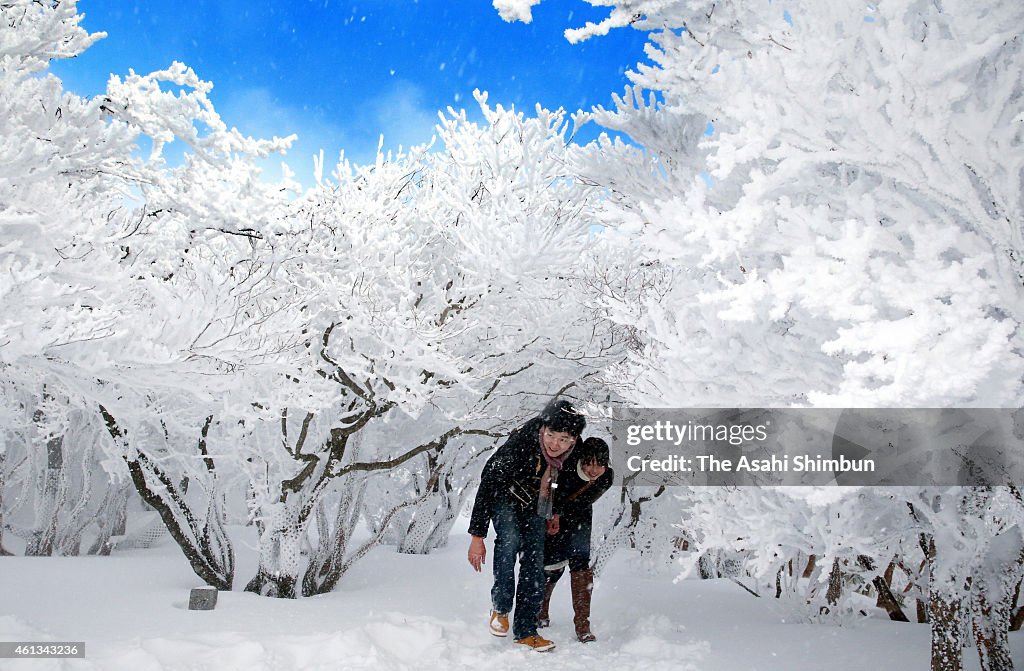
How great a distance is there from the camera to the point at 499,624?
12.4 ft

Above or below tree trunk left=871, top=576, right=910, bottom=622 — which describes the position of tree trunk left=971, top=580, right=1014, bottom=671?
above

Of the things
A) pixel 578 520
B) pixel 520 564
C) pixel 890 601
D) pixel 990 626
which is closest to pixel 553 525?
pixel 578 520

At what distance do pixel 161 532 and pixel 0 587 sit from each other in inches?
416

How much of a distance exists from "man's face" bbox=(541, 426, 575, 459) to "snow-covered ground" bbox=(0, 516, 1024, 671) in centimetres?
117

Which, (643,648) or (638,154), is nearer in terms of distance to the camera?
(643,648)

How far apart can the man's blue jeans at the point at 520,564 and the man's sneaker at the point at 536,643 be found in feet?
0.09

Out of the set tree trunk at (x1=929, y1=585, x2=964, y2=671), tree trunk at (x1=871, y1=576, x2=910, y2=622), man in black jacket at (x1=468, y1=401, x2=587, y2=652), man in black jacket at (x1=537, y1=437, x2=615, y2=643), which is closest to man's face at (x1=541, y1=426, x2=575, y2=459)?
man in black jacket at (x1=468, y1=401, x2=587, y2=652)

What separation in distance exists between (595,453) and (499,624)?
1.19 meters

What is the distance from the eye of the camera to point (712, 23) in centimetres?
424

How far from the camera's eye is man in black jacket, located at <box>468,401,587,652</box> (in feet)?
12.3

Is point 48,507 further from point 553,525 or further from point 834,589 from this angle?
point 834,589

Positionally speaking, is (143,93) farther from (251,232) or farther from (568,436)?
(568,436)

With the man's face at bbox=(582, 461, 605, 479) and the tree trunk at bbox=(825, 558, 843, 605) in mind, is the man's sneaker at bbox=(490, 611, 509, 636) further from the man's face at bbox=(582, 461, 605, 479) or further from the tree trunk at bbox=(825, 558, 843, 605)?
the tree trunk at bbox=(825, 558, 843, 605)

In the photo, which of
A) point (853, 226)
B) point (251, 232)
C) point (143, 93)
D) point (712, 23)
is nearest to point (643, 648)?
point (853, 226)
